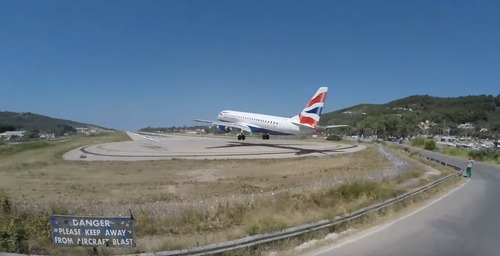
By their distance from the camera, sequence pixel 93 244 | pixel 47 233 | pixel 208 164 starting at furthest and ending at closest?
pixel 208 164 < pixel 47 233 < pixel 93 244

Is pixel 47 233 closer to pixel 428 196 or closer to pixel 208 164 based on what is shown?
pixel 428 196

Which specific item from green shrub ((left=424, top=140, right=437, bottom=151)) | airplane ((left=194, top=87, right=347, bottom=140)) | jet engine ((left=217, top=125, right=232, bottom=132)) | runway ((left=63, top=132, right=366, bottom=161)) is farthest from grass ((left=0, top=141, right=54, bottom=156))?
green shrub ((left=424, top=140, right=437, bottom=151))

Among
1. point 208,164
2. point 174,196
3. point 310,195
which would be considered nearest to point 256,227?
point 310,195

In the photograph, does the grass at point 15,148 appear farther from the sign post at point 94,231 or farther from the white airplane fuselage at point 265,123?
the sign post at point 94,231

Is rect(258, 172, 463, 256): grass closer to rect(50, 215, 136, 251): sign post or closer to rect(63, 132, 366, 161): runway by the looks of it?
rect(50, 215, 136, 251): sign post

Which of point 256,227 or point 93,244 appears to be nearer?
point 93,244

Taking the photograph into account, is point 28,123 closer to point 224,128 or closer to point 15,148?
point 224,128
